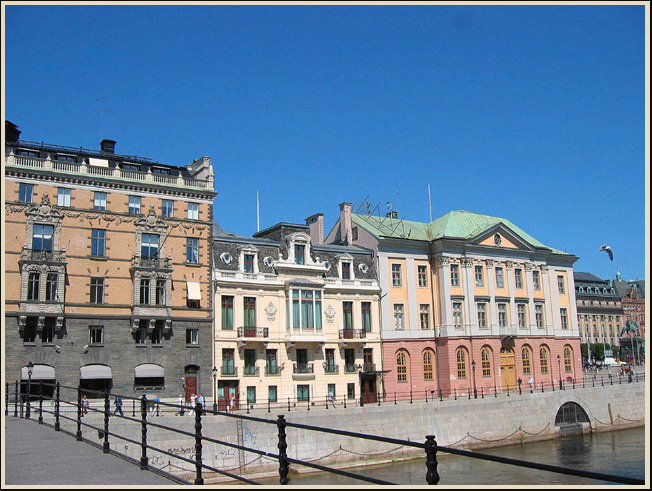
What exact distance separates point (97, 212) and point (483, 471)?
29.0 meters

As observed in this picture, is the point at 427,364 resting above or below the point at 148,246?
below

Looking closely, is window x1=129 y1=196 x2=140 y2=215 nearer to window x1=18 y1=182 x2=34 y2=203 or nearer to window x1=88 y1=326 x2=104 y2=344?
window x1=18 y1=182 x2=34 y2=203

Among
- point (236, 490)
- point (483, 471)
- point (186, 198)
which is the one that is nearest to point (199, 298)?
point (186, 198)

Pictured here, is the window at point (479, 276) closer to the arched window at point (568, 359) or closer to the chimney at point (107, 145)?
the arched window at point (568, 359)

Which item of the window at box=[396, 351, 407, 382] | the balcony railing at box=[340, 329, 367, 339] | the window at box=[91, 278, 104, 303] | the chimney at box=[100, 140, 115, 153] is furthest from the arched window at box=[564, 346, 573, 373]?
the chimney at box=[100, 140, 115, 153]

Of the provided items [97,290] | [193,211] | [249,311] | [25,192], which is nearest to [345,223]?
[249,311]

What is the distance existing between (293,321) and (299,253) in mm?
5541

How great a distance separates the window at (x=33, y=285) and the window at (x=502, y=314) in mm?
38567

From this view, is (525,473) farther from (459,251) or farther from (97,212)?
(97,212)

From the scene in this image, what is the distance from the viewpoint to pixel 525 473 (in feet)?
123

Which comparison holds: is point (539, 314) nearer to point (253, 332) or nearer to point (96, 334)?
point (253, 332)

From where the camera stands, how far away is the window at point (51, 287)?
137 ft

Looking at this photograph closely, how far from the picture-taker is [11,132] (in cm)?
4525

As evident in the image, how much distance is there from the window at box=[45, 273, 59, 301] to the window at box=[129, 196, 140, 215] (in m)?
6.55
